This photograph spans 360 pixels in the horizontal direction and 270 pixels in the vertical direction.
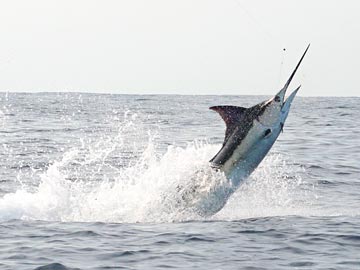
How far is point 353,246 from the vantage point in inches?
413

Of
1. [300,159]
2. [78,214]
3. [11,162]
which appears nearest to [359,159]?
[300,159]

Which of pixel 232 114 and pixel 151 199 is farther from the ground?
pixel 232 114

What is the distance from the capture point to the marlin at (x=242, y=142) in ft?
39.4

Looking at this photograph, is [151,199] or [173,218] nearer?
[173,218]

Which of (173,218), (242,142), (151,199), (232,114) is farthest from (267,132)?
(151,199)

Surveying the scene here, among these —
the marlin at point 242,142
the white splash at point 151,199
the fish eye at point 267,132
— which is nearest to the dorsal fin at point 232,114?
the marlin at point 242,142

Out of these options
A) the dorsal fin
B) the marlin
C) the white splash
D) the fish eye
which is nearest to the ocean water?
the white splash

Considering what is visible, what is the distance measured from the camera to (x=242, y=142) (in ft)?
40.2

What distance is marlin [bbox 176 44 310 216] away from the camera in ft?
39.4

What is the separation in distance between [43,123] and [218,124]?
8545mm

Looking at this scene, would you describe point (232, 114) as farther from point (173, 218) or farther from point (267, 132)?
point (173, 218)

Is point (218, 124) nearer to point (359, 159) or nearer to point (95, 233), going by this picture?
point (359, 159)

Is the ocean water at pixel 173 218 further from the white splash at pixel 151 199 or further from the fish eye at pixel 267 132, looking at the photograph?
the fish eye at pixel 267 132

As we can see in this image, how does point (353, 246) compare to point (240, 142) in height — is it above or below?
below
